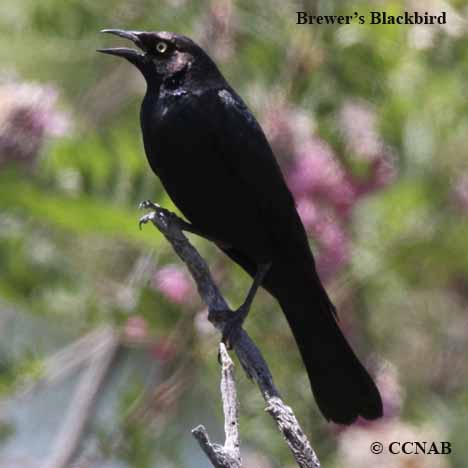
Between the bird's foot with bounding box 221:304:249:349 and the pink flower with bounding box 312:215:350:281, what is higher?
the pink flower with bounding box 312:215:350:281

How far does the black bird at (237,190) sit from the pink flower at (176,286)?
1.96ft

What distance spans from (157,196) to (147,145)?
762 millimetres

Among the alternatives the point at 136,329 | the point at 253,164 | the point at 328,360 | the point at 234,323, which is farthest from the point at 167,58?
the point at 136,329

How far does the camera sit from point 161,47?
13.1 feet

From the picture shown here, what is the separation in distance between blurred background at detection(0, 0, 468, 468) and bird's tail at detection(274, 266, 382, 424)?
0.63 metres

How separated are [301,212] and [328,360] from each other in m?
0.86

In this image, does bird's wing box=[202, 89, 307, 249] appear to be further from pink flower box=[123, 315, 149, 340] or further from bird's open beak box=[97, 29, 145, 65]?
pink flower box=[123, 315, 149, 340]

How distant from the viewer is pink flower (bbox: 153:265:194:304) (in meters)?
4.61

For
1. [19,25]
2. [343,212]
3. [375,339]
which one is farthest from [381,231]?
[19,25]

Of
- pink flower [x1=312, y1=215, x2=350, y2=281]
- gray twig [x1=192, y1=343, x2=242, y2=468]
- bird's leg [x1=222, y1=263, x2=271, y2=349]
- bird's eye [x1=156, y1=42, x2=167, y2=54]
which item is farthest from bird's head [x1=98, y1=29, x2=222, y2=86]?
gray twig [x1=192, y1=343, x2=242, y2=468]

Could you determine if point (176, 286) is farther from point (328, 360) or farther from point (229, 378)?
point (229, 378)

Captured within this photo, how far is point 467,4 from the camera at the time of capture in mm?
4957

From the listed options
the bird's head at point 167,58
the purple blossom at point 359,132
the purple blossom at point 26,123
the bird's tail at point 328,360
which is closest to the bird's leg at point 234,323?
the bird's tail at point 328,360

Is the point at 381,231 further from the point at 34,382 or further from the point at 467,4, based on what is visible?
the point at 34,382
